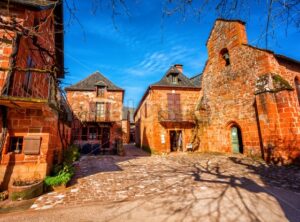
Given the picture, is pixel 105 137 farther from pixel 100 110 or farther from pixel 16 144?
pixel 16 144

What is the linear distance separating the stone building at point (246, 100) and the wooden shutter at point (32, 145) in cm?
735

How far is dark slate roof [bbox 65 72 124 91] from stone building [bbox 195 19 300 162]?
30.0ft

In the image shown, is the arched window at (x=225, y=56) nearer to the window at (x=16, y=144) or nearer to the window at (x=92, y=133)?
the window at (x=16, y=144)

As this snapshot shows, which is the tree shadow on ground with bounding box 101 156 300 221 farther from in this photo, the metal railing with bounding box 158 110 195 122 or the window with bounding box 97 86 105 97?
the window with bounding box 97 86 105 97

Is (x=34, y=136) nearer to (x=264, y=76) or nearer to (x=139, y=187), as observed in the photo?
(x=139, y=187)

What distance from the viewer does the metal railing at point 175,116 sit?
14492 millimetres

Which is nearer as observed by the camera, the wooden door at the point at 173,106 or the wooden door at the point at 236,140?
the wooden door at the point at 236,140

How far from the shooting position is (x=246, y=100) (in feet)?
33.1

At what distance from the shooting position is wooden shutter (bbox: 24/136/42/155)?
4.79 metres

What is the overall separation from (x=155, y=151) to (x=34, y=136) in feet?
33.8

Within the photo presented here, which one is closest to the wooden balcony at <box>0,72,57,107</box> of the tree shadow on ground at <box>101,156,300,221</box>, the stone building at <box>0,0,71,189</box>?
the stone building at <box>0,0,71,189</box>

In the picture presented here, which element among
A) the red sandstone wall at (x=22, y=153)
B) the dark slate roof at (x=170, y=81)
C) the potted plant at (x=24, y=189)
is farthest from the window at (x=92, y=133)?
the potted plant at (x=24, y=189)

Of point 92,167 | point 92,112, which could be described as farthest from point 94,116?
point 92,167

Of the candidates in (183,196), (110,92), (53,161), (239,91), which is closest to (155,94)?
(110,92)
